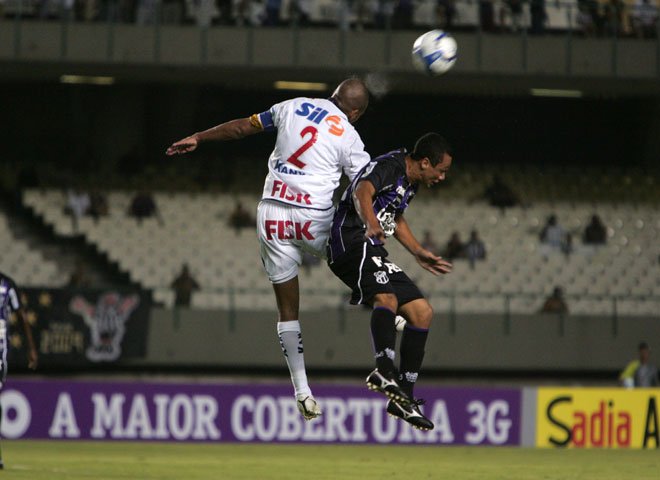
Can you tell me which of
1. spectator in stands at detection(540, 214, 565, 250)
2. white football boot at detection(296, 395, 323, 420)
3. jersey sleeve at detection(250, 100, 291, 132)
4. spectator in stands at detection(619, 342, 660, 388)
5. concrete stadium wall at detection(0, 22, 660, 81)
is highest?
concrete stadium wall at detection(0, 22, 660, 81)

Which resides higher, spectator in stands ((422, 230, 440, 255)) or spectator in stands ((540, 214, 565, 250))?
spectator in stands ((540, 214, 565, 250))

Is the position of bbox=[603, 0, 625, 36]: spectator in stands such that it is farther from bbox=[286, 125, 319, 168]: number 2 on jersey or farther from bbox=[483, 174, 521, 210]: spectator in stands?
bbox=[286, 125, 319, 168]: number 2 on jersey

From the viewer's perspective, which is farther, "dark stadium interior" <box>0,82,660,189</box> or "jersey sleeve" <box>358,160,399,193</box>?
"dark stadium interior" <box>0,82,660,189</box>

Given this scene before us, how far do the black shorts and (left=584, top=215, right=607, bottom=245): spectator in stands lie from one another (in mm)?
16655

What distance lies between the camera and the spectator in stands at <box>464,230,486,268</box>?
2280 centimetres

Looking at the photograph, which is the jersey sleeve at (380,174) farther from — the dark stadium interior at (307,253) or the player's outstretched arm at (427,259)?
the dark stadium interior at (307,253)

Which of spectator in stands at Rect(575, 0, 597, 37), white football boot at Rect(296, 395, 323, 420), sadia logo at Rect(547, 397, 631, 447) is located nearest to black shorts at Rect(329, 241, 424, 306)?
white football boot at Rect(296, 395, 323, 420)

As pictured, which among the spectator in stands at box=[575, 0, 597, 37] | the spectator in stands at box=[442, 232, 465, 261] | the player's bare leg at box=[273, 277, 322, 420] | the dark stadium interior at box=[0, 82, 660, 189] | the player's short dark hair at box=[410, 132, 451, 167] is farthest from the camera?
the dark stadium interior at box=[0, 82, 660, 189]

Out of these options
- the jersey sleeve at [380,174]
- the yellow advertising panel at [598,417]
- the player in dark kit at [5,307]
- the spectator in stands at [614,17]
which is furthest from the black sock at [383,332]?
the spectator in stands at [614,17]

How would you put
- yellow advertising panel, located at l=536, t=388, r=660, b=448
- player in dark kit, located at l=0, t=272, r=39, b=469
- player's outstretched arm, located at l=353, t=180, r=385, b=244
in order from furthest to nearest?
yellow advertising panel, located at l=536, t=388, r=660, b=448, player in dark kit, located at l=0, t=272, r=39, b=469, player's outstretched arm, located at l=353, t=180, r=385, b=244

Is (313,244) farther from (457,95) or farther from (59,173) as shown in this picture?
(457,95)

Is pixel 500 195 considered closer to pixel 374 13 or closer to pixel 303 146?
pixel 374 13

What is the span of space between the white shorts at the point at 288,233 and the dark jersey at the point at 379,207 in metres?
0.17

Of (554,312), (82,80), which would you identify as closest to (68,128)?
(82,80)
